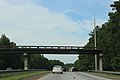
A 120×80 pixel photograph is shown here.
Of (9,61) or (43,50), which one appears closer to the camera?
(43,50)

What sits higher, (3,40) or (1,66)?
(3,40)

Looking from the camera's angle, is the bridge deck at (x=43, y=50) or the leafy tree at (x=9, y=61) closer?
the bridge deck at (x=43, y=50)

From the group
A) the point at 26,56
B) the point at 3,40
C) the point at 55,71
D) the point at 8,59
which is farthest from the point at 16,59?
the point at 55,71

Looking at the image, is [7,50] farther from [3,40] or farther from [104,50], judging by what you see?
[3,40]

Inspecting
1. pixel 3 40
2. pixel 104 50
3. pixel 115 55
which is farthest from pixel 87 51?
pixel 3 40

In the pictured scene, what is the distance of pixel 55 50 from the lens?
91.1 meters

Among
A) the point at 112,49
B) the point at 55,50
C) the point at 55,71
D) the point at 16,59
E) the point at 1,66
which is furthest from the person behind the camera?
the point at 16,59

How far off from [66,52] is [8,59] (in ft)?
148

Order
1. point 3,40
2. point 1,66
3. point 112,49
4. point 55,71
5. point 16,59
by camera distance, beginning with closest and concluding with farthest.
Answer: point 55,71, point 112,49, point 1,66, point 16,59, point 3,40

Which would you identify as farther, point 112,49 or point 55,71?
point 112,49

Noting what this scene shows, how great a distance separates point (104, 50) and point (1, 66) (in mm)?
45564

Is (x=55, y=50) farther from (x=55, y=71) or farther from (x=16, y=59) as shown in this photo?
(x=16, y=59)

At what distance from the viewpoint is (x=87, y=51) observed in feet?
314

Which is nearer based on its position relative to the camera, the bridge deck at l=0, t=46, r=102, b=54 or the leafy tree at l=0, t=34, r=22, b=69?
A: the bridge deck at l=0, t=46, r=102, b=54
